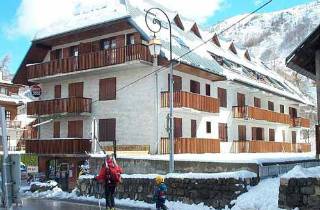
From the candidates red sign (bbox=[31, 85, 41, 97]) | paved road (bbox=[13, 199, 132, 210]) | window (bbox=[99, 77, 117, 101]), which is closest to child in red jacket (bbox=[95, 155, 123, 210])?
paved road (bbox=[13, 199, 132, 210])

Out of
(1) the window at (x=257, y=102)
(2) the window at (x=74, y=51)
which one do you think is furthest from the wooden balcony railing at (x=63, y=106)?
(1) the window at (x=257, y=102)

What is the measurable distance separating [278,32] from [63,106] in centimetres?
16120

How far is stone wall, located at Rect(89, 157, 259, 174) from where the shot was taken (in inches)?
637

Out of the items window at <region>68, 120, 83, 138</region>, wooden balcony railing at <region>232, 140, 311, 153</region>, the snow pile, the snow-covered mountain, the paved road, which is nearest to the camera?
the snow pile

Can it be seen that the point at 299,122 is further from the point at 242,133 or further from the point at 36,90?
the point at 36,90

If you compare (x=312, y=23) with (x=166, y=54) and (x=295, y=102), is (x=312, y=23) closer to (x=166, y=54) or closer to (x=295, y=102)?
(x=295, y=102)

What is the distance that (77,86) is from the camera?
32.4 metres

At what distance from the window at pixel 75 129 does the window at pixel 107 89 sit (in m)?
2.52

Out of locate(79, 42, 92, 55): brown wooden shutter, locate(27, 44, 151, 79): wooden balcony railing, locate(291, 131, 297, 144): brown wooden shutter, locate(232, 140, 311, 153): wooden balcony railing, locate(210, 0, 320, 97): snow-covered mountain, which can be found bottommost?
locate(232, 140, 311, 153): wooden balcony railing

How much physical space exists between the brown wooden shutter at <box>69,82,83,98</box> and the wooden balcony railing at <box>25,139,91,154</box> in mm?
3531

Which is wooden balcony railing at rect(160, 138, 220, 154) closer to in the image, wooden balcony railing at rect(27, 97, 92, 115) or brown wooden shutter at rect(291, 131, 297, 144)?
wooden balcony railing at rect(27, 97, 92, 115)

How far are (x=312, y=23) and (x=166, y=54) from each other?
161 m

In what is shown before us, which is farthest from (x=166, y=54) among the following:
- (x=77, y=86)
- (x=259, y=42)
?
(x=259, y=42)

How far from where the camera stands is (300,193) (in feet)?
38.8
